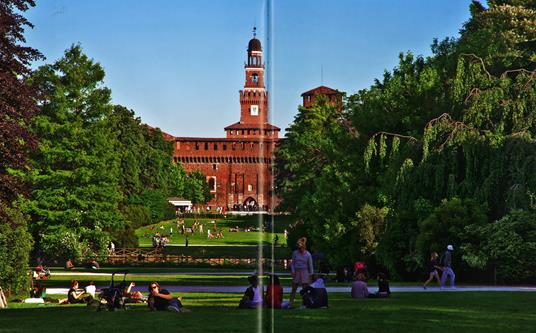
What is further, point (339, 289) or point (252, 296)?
point (339, 289)

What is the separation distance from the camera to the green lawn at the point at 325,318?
1591cm

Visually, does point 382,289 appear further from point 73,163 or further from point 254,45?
point 254,45

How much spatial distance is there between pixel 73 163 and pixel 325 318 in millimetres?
35452

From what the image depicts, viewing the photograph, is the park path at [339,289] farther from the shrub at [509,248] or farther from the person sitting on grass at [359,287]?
the person sitting on grass at [359,287]

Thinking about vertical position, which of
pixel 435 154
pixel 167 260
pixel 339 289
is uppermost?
pixel 435 154

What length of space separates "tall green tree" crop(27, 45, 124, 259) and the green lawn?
2855cm

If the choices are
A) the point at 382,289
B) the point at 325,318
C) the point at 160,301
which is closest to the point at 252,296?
the point at 160,301

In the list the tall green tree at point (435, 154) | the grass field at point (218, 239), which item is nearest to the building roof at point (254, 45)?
the grass field at point (218, 239)

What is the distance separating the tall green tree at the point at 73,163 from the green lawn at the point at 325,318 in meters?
28.5

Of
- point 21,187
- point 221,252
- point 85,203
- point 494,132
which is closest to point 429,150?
point 494,132

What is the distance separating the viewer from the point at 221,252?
6781 cm

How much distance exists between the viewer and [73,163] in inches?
2021

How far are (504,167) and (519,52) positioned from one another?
7.21m

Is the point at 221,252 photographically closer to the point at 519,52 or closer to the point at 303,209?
the point at 303,209
